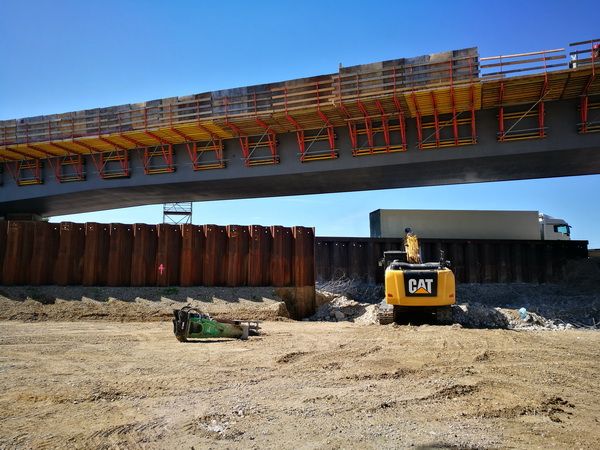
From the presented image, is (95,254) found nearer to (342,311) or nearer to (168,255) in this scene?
(168,255)

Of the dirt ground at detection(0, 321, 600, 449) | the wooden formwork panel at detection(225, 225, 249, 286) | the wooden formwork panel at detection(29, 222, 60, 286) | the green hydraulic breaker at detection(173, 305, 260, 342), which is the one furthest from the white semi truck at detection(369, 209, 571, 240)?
the green hydraulic breaker at detection(173, 305, 260, 342)

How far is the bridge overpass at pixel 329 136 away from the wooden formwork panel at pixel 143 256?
729 cm

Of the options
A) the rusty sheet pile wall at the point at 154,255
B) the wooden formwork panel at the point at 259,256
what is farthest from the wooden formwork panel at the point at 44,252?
the wooden formwork panel at the point at 259,256

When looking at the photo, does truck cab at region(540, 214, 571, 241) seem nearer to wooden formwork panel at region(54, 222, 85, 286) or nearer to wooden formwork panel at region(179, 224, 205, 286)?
wooden formwork panel at region(179, 224, 205, 286)

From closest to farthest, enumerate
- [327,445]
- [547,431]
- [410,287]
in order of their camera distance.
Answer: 1. [327,445]
2. [547,431]
3. [410,287]

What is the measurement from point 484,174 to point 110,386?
20.8 meters

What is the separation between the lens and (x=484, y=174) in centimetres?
2236

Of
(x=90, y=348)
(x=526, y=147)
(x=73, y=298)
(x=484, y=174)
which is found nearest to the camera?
(x=90, y=348)

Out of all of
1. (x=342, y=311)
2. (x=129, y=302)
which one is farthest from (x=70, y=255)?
(x=342, y=311)

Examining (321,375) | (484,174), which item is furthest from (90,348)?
(484,174)

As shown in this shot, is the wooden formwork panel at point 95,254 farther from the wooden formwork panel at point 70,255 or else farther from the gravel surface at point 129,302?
the gravel surface at point 129,302

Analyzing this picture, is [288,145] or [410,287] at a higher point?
[288,145]

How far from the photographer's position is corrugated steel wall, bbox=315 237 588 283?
24.8 metres

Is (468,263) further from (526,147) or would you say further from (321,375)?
(321,375)
